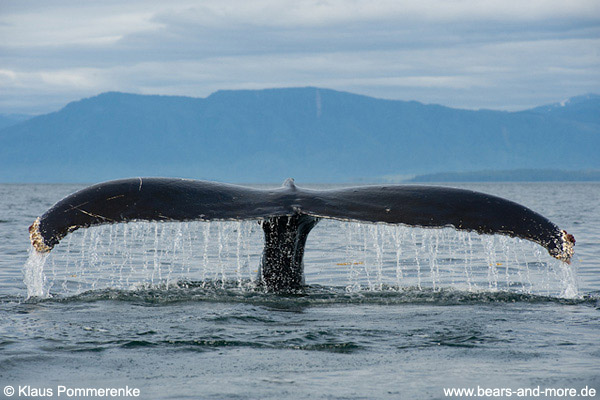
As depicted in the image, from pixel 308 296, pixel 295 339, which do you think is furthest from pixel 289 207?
pixel 308 296

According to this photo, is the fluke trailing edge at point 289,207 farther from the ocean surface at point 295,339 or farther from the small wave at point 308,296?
the small wave at point 308,296

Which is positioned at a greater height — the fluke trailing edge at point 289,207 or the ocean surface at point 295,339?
the fluke trailing edge at point 289,207

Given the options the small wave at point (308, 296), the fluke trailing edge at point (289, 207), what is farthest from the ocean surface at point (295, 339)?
the fluke trailing edge at point (289, 207)

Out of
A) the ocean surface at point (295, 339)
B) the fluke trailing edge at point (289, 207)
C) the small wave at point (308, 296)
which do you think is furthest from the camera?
the small wave at point (308, 296)

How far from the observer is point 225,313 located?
22.5ft

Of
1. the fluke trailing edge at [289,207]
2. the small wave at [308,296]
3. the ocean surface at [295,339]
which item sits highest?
the fluke trailing edge at [289,207]

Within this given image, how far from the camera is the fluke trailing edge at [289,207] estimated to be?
546cm

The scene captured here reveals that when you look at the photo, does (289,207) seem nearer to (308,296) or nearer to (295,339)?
(295,339)

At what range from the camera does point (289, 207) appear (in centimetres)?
604

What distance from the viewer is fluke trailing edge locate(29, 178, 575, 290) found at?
17.9ft

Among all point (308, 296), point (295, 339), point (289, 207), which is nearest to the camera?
point (295, 339)

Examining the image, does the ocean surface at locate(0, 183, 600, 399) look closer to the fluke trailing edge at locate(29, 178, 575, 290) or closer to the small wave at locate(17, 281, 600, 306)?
the small wave at locate(17, 281, 600, 306)

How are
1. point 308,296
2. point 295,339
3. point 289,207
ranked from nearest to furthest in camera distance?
point 295,339 → point 289,207 → point 308,296

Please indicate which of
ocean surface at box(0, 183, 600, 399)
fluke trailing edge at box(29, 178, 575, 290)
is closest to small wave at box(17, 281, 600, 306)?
ocean surface at box(0, 183, 600, 399)
